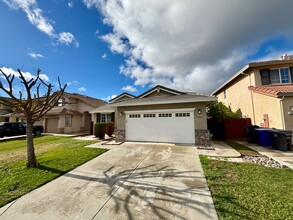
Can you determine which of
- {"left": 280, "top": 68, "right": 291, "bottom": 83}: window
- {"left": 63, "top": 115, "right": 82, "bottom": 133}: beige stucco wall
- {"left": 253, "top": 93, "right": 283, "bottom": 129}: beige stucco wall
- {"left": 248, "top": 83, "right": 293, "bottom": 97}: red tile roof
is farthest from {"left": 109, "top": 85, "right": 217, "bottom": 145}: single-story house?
{"left": 63, "top": 115, "right": 82, "bottom": 133}: beige stucco wall

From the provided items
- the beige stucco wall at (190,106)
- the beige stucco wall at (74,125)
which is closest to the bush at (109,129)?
the beige stucco wall at (190,106)

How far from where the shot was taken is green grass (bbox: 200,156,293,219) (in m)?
2.94

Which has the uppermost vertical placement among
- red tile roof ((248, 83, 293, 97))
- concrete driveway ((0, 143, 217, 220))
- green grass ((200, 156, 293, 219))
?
red tile roof ((248, 83, 293, 97))

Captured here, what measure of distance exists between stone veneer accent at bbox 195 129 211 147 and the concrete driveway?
13.3 ft

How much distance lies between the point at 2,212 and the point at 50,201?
3.18 feet

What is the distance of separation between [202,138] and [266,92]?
22.3 ft

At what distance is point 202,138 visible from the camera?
31.4 feet

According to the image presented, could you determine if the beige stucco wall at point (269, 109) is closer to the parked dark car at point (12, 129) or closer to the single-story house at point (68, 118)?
the single-story house at point (68, 118)

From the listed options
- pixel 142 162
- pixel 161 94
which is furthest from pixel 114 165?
pixel 161 94

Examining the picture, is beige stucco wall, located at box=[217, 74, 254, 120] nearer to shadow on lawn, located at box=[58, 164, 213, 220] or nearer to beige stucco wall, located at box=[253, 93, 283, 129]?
beige stucco wall, located at box=[253, 93, 283, 129]

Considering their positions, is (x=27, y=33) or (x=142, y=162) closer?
(x=142, y=162)

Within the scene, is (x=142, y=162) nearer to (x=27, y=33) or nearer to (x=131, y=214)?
(x=131, y=214)

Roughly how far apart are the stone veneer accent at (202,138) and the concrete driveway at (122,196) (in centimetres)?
406

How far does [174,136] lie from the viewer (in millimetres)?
10305
